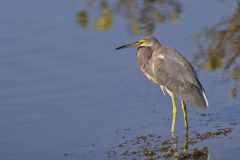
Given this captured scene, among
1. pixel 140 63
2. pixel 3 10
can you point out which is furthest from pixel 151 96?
pixel 3 10

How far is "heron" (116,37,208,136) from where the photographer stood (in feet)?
29.6

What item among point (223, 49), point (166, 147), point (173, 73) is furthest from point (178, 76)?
point (223, 49)

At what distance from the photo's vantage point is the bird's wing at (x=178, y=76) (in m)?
9.01

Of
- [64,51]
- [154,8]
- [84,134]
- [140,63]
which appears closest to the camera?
[84,134]

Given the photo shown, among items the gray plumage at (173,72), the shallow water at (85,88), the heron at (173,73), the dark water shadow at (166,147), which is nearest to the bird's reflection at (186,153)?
the dark water shadow at (166,147)

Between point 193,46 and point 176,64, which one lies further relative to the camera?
point 193,46

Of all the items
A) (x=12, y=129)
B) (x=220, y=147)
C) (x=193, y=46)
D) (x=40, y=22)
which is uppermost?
(x=40, y=22)

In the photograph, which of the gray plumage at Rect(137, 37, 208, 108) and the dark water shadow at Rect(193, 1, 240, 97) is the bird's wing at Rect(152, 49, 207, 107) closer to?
the gray plumage at Rect(137, 37, 208, 108)

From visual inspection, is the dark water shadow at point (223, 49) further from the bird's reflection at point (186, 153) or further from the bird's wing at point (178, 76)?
the bird's reflection at point (186, 153)

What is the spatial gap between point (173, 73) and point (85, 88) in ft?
4.72

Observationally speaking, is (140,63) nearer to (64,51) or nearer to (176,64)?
(176,64)

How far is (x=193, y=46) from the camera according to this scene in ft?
37.6

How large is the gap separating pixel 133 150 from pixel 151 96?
6.03 feet

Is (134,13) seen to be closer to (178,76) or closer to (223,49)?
(223,49)
